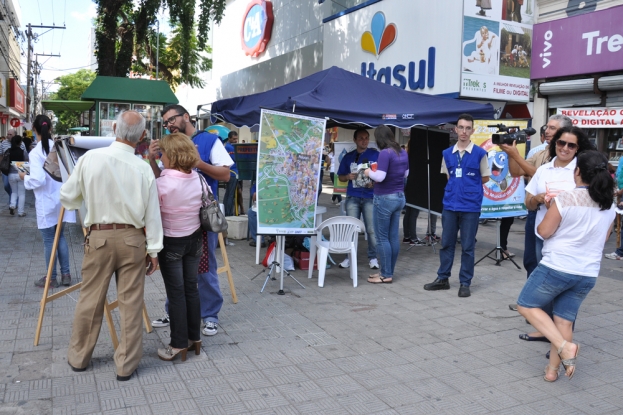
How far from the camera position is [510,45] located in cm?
1388

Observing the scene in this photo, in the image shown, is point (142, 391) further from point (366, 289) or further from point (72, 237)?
point (72, 237)

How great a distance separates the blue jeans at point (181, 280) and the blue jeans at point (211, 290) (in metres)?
0.49

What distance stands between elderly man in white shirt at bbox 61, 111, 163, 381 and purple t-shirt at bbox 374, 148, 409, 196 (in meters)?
3.32

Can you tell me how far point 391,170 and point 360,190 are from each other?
3.24 feet

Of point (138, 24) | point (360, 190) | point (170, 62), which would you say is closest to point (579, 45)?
point (360, 190)

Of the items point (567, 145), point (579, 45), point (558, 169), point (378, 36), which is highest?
point (378, 36)

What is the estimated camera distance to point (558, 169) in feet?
14.6

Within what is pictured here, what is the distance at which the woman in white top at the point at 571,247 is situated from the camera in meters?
3.72

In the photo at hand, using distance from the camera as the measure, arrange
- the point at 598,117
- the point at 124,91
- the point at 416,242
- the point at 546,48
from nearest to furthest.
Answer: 1. the point at 416,242
2. the point at 598,117
3. the point at 124,91
4. the point at 546,48

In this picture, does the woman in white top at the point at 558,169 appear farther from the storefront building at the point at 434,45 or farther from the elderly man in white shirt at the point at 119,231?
the storefront building at the point at 434,45

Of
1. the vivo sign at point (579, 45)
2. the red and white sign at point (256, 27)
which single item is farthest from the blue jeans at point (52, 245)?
the red and white sign at point (256, 27)

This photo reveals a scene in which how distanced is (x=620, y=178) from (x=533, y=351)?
17.1 feet

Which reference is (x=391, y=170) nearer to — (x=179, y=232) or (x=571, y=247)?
(x=571, y=247)

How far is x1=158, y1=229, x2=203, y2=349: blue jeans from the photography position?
3.98 metres
